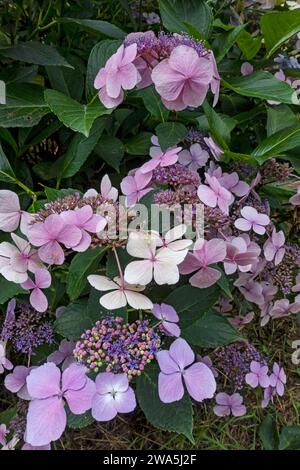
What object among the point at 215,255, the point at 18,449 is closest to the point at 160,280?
the point at 215,255

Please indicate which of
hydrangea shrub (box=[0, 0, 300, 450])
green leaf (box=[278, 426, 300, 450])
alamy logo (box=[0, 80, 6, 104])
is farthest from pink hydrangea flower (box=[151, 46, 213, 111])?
green leaf (box=[278, 426, 300, 450])

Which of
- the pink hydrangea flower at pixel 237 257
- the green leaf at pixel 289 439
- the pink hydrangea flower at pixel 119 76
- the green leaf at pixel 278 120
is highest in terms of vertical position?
the pink hydrangea flower at pixel 119 76

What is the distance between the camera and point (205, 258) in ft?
2.36

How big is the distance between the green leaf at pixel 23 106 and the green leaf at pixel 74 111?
6 cm

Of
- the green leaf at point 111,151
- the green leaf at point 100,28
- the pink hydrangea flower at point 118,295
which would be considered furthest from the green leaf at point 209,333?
the green leaf at point 100,28

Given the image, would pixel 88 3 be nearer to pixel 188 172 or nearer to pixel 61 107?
pixel 61 107

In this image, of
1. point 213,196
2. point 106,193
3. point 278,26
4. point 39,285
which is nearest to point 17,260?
point 39,285

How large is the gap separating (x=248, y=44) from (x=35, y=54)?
0.41 meters

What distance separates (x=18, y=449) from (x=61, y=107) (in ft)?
1.80

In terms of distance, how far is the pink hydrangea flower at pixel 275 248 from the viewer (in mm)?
940

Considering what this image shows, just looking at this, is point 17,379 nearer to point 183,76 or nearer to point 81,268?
point 81,268

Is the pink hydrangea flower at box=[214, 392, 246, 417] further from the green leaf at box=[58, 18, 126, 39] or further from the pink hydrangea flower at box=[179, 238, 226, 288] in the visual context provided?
the green leaf at box=[58, 18, 126, 39]

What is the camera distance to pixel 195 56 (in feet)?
2.49

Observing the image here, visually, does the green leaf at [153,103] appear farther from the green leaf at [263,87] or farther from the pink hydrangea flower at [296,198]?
the pink hydrangea flower at [296,198]
